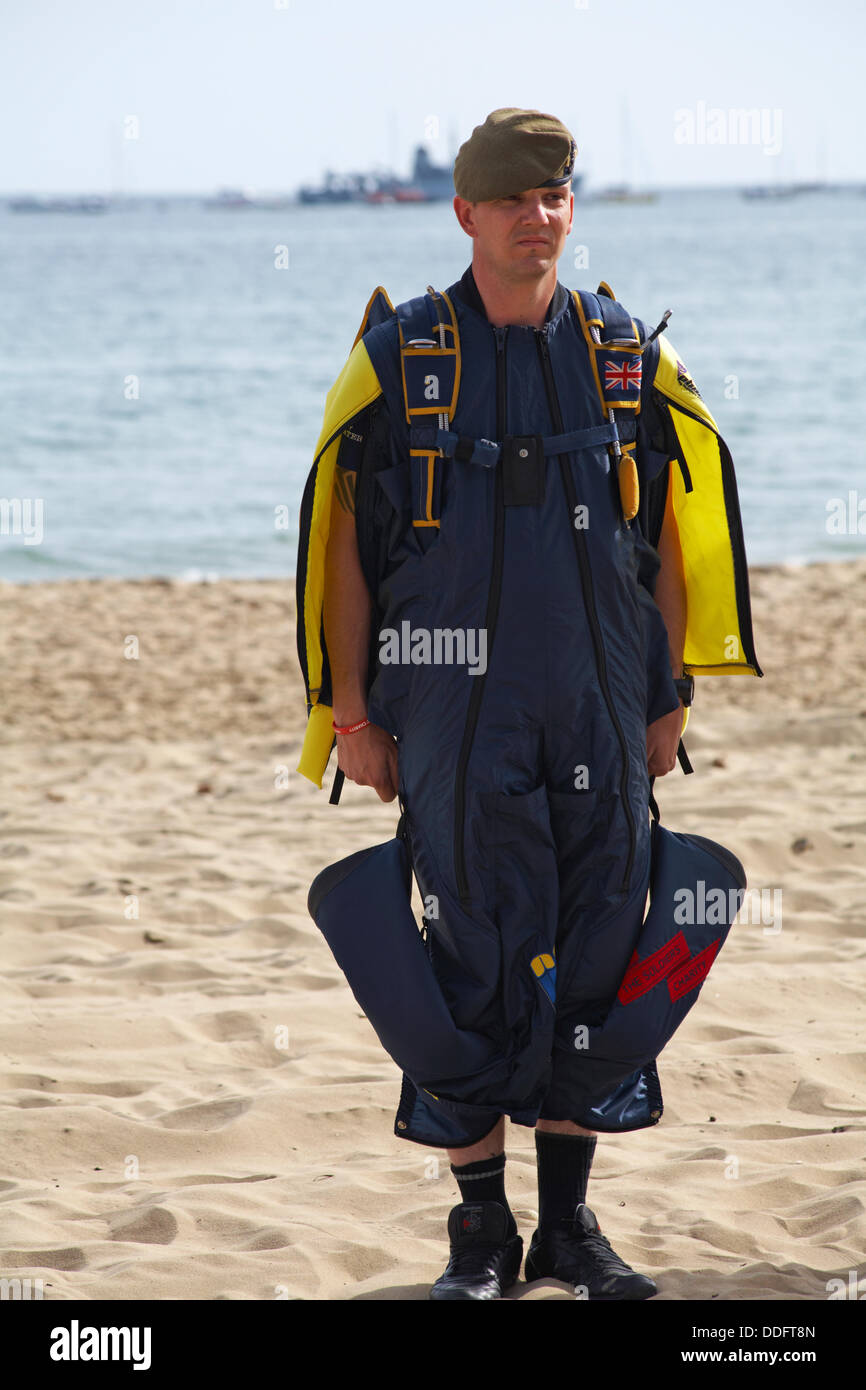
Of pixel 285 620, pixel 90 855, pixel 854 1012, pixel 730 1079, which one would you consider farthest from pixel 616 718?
pixel 285 620

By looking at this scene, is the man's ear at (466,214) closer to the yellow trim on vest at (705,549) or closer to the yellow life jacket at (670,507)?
the yellow life jacket at (670,507)

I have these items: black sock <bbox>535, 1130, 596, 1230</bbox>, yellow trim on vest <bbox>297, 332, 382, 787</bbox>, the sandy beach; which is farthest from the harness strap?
the sandy beach

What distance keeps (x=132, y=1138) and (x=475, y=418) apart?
1956 mm

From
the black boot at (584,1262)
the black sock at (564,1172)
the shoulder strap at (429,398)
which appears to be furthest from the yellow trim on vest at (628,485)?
the black boot at (584,1262)

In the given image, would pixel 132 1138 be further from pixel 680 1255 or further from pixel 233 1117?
pixel 680 1255

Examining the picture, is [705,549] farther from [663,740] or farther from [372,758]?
[372,758]

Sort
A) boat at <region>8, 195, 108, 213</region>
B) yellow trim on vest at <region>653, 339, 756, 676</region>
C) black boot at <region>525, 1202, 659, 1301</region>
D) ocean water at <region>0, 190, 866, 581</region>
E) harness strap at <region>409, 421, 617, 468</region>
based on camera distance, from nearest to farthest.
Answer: harness strap at <region>409, 421, 617, 468</region>
black boot at <region>525, 1202, 659, 1301</region>
yellow trim on vest at <region>653, 339, 756, 676</region>
ocean water at <region>0, 190, 866, 581</region>
boat at <region>8, 195, 108, 213</region>

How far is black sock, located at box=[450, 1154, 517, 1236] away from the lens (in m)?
2.79

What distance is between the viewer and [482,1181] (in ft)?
9.14

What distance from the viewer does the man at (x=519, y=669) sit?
2572 millimetres

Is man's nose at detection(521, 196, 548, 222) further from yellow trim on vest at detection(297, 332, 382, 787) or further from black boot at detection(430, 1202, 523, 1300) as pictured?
black boot at detection(430, 1202, 523, 1300)

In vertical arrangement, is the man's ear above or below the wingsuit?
above

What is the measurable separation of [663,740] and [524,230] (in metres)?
1.04

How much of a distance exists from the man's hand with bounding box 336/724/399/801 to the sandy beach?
3.16 ft
